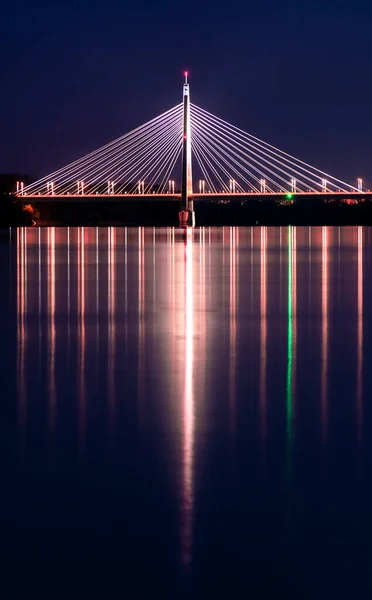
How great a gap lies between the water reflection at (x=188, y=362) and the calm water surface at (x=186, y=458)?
0.02 metres

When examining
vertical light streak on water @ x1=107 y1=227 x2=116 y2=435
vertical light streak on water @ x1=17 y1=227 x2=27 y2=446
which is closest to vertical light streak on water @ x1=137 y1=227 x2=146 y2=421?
vertical light streak on water @ x1=107 y1=227 x2=116 y2=435

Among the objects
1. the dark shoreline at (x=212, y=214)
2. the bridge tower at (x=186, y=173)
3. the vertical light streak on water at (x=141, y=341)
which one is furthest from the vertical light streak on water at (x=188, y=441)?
the dark shoreline at (x=212, y=214)

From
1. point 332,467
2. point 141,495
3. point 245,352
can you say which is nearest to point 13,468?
point 141,495

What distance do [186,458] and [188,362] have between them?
7.95 feet

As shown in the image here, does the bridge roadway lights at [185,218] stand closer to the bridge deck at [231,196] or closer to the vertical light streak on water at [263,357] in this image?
the bridge deck at [231,196]

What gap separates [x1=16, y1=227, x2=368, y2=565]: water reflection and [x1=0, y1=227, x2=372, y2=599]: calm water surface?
0.06 ft

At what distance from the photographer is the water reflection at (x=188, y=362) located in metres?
4.12

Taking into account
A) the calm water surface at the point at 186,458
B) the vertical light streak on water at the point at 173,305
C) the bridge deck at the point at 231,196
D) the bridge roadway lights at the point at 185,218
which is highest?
the bridge deck at the point at 231,196

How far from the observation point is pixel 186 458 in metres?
3.76

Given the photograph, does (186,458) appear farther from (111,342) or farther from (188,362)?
(111,342)

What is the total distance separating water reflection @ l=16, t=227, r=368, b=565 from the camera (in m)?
4.12

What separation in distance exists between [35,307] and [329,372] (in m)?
4.62

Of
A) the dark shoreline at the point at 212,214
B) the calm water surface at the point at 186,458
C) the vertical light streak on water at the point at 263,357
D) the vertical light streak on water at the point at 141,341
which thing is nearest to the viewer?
the calm water surface at the point at 186,458

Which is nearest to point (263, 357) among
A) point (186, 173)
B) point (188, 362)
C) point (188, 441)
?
point (188, 362)
